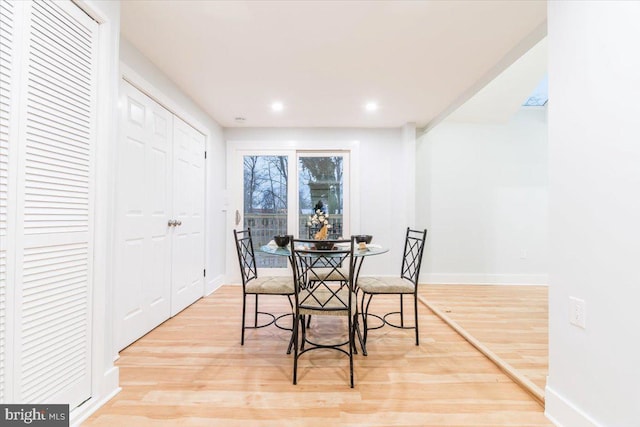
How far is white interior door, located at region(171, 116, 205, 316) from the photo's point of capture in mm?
2959

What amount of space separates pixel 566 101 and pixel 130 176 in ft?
9.31

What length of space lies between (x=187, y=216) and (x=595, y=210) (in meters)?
3.30

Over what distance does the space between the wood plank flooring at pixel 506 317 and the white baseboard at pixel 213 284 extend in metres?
2.76

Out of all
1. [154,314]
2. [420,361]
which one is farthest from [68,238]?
[420,361]

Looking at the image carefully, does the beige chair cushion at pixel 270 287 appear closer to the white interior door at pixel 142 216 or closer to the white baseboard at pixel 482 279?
the white interior door at pixel 142 216

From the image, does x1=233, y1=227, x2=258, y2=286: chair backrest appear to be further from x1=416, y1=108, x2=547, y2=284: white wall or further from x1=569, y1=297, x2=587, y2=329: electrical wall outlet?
x1=416, y1=108, x2=547, y2=284: white wall

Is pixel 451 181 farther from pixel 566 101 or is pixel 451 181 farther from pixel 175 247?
pixel 175 247

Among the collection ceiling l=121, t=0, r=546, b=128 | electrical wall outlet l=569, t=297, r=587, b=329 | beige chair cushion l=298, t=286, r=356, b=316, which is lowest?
beige chair cushion l=298, t=286, r=356, b=316

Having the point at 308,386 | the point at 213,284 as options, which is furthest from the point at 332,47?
the point at 213,284

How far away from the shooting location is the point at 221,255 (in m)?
4.19

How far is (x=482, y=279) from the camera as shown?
4.25 m

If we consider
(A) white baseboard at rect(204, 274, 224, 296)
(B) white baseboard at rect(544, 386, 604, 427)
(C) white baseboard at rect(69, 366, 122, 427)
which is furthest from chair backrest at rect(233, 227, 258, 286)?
(B) white baseboard at rect(544, 386, 604, 427)

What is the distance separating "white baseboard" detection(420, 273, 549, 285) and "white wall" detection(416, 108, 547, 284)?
0.04 feet

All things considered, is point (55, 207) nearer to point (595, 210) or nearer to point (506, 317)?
point (595, 210)
